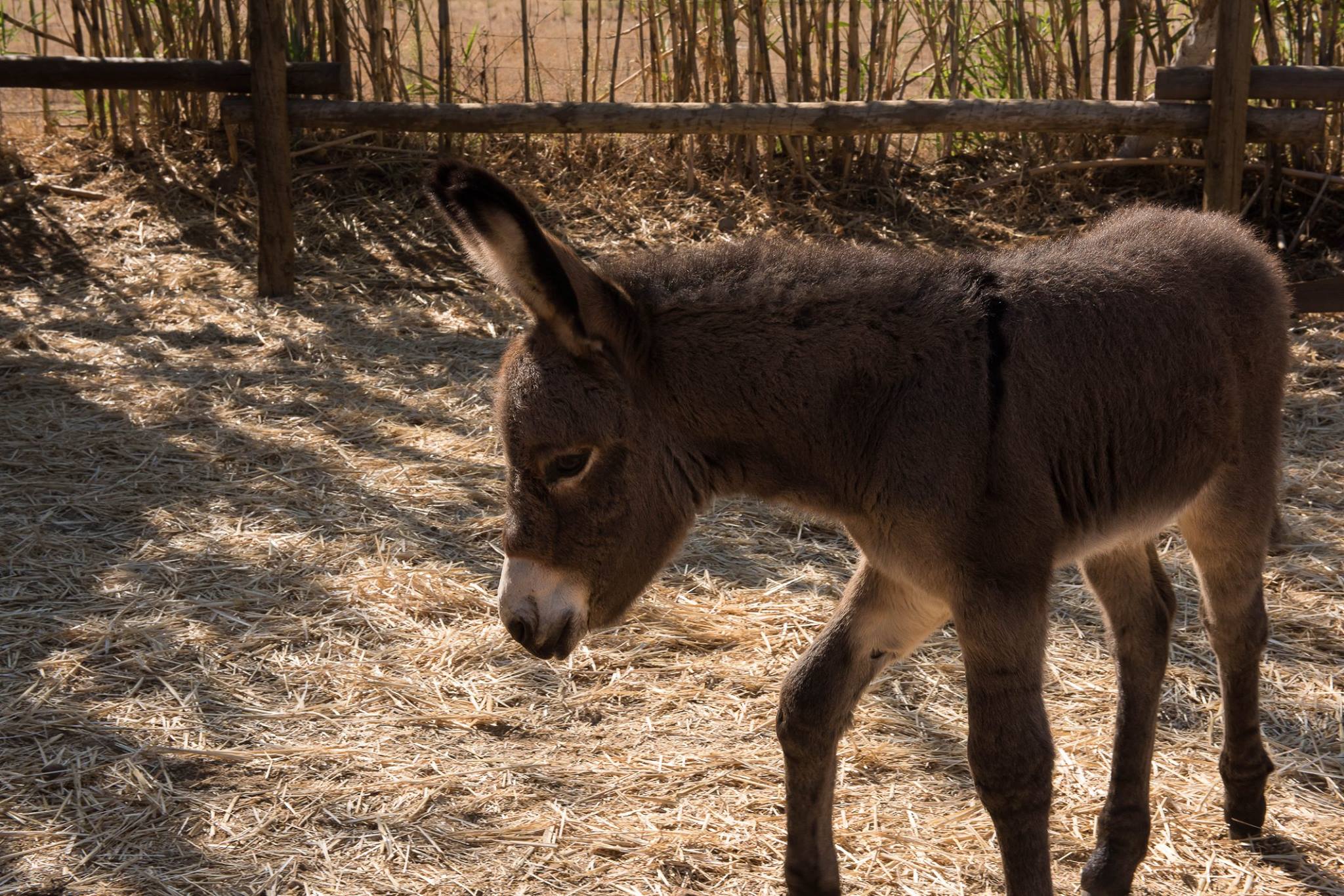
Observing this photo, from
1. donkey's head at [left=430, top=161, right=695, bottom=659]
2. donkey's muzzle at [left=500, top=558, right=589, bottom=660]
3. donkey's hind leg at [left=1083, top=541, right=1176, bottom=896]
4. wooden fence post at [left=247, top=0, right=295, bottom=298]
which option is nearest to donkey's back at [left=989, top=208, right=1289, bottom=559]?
donkey's hind leg at [left=1083, top=541, right=1176, bottom=896]

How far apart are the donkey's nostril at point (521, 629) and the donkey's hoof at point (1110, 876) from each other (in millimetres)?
1455

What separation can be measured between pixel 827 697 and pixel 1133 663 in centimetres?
86

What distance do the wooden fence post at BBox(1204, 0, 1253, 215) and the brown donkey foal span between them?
448 centimetres

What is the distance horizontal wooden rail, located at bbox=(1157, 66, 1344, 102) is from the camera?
6582 mm

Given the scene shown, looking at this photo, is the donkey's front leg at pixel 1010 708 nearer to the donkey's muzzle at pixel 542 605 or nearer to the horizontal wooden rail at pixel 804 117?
the donkey's muzzle at pixel 542 605

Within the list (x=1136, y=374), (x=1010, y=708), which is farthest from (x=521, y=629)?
(x=1136, y=374)

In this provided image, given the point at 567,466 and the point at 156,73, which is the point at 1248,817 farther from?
the point at 156,73

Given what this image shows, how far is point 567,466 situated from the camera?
2391 mm

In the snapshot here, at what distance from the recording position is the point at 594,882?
2828 mm

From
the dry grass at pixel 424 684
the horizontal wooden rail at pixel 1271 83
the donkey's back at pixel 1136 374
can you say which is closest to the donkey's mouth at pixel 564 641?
the dry grass at pixel 424 684

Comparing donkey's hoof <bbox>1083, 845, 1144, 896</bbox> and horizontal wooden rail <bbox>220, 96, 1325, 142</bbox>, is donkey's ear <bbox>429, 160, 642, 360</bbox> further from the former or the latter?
horizontal wooden rail <bbox>220, 96, 1325, 142</bbox>

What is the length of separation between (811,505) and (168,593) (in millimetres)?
2601

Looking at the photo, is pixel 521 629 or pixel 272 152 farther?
pixel 272 152

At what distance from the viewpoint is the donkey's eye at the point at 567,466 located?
7.82 ft
